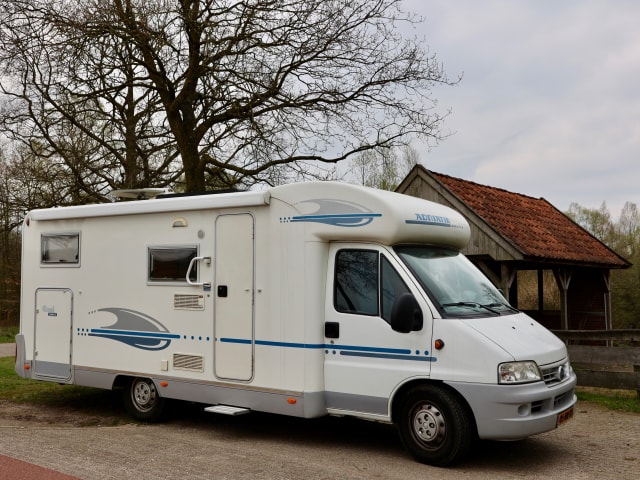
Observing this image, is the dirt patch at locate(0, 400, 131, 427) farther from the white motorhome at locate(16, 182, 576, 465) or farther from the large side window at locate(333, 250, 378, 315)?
the large side window at locate(333, 250, 378, 315)

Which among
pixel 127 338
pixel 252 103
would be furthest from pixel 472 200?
pixel 127 338

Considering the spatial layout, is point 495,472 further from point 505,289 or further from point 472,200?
point 472,200

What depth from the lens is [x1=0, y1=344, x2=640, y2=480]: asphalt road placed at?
21.1 ft

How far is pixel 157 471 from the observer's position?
6367 mm

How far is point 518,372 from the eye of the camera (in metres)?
6.49

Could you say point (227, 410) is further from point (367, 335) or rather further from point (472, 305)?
point (472, 305)

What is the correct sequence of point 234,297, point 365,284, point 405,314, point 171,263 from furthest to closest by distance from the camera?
point 171,263, point 234,297, point 365,284, point 405,314

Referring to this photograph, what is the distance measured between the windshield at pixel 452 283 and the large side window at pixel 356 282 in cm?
35

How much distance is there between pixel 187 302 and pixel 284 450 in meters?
2.21

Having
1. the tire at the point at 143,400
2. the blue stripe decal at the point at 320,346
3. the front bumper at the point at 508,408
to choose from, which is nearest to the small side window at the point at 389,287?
the blue stripe decal at the point at 320,346

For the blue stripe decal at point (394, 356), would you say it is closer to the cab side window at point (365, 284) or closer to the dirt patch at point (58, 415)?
the cab side window at point (365, 284)

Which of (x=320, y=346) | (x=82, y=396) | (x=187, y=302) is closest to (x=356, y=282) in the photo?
(x=320, y=346)

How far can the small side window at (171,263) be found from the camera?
334 inches

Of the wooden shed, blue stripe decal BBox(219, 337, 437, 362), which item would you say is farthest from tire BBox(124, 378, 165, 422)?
the wooden shed
